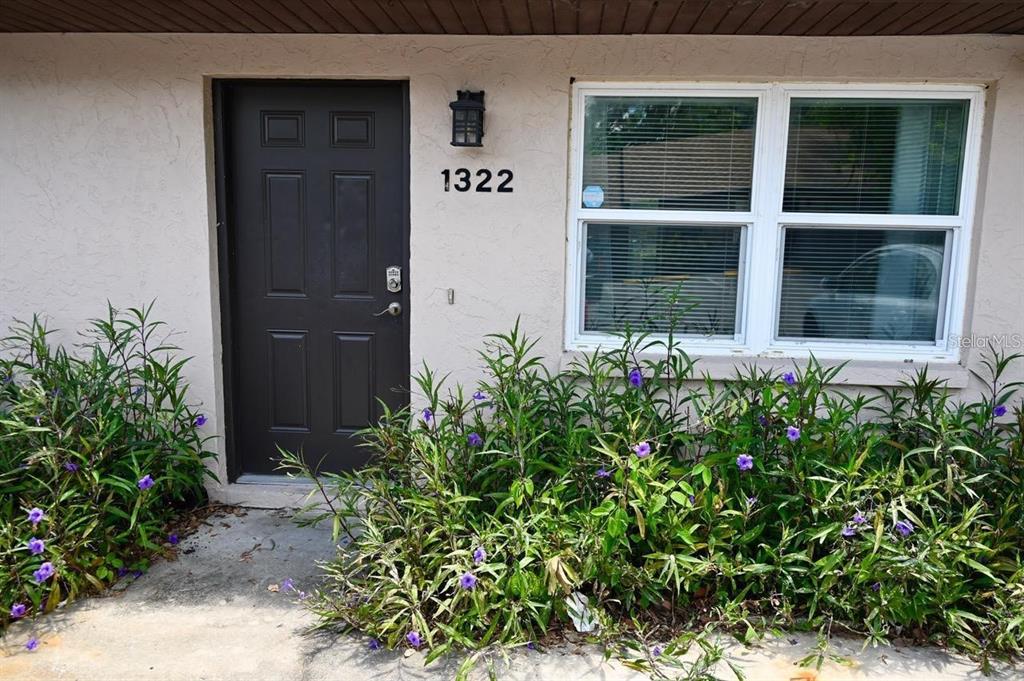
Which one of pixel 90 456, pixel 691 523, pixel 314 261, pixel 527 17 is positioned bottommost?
pixel 691 523

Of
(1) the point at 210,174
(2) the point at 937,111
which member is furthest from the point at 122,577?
(2) the point at 937,111

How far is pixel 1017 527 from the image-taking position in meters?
3.33

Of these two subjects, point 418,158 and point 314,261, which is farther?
point 314,261

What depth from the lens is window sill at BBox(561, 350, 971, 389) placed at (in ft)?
13.4

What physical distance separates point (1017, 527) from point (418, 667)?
2.60 meters

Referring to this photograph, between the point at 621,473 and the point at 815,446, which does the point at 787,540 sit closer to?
the point at 815,446

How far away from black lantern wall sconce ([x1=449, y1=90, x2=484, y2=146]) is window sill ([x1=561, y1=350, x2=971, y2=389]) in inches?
49.2

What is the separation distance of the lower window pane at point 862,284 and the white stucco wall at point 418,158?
221 millimetres

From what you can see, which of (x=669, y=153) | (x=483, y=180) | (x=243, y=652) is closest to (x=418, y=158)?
(x=483, y=180)

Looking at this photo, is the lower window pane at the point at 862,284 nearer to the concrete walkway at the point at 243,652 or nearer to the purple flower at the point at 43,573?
the concrete walkway at the point at 243,652

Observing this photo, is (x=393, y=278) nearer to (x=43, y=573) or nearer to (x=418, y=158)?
(x=418, y=158)

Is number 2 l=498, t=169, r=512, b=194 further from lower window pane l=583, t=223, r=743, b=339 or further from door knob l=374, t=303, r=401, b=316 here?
door knob l=374, t=303, r=401, b=316

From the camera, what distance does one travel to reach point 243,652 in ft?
10.3

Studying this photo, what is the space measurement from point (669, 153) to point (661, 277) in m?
0.67
